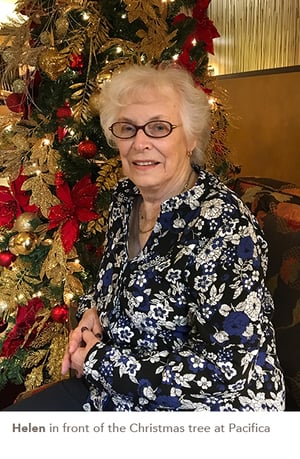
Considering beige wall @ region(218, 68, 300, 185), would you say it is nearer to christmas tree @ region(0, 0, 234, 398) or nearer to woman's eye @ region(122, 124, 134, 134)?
christmas tree @ region(0, 0, 234, 398)

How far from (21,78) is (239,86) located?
1.18 metres

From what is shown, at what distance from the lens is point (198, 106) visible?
1079 mm

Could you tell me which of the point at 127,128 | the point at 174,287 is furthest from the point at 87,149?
the point at 174,287

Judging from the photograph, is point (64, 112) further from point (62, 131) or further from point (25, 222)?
point (25, 222)

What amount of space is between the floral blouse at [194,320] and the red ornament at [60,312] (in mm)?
523

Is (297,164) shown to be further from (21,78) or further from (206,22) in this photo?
(21,78)

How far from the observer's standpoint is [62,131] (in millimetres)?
1456

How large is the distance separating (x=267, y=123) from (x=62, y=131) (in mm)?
1115

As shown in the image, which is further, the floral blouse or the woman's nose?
the woman's nose

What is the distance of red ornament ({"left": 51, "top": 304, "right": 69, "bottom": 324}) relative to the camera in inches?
61.9

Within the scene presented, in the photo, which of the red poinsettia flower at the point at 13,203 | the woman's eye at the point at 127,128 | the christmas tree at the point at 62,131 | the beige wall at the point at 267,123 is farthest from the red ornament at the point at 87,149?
the beige wall at the point at 267,123

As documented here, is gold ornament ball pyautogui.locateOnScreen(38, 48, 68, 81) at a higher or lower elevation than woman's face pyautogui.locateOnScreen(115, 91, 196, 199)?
higher

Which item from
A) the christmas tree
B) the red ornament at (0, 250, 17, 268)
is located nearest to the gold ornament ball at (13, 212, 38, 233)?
the christmas tree
